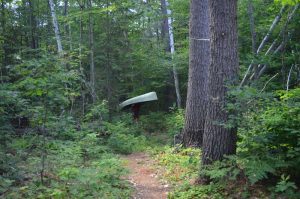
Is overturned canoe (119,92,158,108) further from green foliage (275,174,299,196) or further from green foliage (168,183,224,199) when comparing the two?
green foliage (275,174,299,196)

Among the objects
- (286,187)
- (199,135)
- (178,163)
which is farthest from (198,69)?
(286,187)

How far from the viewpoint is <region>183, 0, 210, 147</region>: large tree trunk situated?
866 centimetres

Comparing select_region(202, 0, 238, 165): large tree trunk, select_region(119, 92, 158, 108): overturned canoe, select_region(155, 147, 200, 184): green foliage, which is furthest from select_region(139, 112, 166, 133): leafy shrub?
select_region(202, 0, 238, 165): large tree trunk

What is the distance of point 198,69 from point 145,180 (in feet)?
Result: 10.9

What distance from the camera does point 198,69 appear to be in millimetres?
8734

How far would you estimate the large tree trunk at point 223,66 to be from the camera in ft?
17.9

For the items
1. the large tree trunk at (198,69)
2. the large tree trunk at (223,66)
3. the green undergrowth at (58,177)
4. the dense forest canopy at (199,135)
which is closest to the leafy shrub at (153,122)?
the dense forest canopy at (199,135)

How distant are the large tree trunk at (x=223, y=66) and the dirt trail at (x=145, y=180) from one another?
140 cm

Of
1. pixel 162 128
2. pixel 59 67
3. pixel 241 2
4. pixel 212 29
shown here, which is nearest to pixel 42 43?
pixel 162 128

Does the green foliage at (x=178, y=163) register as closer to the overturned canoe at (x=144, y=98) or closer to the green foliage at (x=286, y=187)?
the green foliage at (x=286, y=187)

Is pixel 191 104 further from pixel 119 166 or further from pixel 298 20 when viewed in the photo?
pixel 298 20

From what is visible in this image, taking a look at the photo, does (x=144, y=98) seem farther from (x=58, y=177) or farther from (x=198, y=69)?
(x=58, y=177)

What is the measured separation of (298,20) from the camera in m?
9.62

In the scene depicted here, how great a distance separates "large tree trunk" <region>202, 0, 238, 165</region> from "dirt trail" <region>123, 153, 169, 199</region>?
4.60ft
